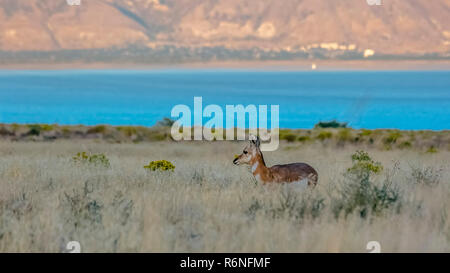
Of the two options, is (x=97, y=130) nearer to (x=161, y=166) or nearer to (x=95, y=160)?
(x=95, y=160)

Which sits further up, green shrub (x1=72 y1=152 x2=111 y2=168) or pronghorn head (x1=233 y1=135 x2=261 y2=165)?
green shrub (x1=72 y1=152 x2=111 y2=168)

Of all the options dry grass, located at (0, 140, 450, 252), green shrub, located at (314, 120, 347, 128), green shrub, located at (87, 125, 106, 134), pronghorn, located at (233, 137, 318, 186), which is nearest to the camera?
dry grass, located at (0, 140, 450, 252)

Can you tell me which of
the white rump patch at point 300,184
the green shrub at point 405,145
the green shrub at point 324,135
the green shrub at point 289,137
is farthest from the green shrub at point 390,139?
the white rump patch at point 300,184

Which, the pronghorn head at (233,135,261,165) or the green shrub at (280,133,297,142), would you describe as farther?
the green shrub at (280,133,297,142)

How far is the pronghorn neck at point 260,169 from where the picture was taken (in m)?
10.1

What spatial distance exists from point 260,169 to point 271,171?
18cm

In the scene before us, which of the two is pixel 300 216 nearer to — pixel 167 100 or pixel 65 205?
pixel 65 205

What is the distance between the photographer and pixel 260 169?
33.4 ft

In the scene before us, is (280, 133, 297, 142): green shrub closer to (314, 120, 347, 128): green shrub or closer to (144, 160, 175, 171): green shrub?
(314, 120, 347, 128): green shrub

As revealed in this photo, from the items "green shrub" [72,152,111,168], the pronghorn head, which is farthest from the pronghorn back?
"green shrub" [72,152,111,168]

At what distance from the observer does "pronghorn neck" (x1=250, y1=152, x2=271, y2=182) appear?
10141 mm

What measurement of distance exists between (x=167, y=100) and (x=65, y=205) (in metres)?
151

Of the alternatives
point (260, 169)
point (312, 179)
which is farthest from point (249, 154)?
point (312, 179)
